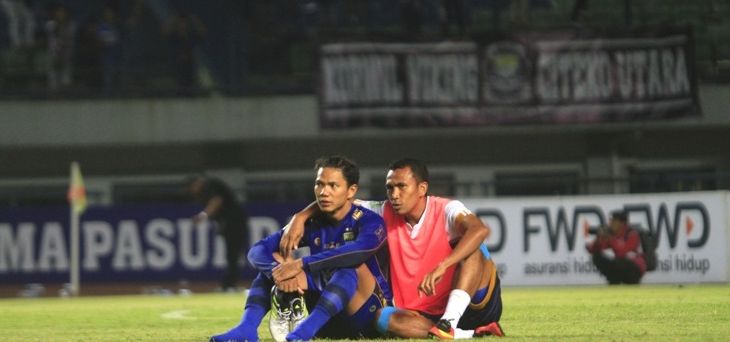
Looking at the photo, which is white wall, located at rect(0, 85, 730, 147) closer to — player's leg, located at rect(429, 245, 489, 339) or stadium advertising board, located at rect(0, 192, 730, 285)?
stadium advertising board, located at rect(0, 192, 730, 285)

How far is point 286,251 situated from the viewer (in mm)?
9453

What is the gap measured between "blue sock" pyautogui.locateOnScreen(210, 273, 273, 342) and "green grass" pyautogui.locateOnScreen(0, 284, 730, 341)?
3.11 ft

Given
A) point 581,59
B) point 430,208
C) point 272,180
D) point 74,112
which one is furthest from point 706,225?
point 430,208

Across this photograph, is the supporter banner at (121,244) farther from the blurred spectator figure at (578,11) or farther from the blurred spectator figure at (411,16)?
the blurred spectator figure at (578,11)

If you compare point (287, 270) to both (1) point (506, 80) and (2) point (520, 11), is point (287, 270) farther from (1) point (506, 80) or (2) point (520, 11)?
(2) point (520, 11)

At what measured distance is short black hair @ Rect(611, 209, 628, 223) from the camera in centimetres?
2297

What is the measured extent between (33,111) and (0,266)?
12.6 ft

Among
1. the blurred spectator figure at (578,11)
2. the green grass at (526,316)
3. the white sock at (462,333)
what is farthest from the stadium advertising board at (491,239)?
the white sock at (462,333)

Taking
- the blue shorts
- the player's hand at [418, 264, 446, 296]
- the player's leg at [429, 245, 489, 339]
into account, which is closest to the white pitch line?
the blue shorts

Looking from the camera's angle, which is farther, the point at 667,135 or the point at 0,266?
the point at 667,135

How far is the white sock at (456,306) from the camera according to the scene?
9.38 metres

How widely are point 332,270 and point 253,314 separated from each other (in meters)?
0.57

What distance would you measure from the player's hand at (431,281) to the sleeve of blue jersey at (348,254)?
395mm

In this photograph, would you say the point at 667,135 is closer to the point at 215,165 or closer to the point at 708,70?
the point at 708,70
